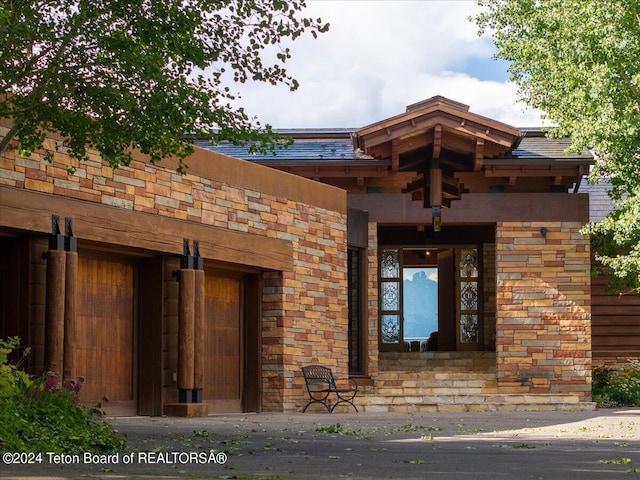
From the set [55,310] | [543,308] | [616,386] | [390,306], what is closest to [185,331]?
[55,310]

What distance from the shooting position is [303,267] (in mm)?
19750

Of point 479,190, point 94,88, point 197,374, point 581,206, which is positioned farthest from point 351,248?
point 94,88

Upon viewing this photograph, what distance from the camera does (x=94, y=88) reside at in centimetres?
1004

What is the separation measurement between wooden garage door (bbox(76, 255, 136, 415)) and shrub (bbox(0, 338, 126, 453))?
193 inches

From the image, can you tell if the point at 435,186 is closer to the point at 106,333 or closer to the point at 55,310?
the point at 106,333

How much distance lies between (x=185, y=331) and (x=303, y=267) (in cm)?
373

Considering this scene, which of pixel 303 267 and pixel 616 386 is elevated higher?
pixel 303 267

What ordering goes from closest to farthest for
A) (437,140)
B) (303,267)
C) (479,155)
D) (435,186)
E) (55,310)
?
1. (55,310)
2. (303,267)
3. (437,140)
4. (479,155)
5. (435,186)

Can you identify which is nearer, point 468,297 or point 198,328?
point 198,328

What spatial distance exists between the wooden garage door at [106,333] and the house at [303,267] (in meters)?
0.03

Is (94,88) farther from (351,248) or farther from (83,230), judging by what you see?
(351,248)

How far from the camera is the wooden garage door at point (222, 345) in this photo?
59.7 feet

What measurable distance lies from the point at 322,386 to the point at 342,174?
453cm

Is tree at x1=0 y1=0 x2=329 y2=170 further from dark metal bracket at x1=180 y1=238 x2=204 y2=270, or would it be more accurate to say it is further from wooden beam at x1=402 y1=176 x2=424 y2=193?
wooden beam at x1=402 y1=176 x2=424 y2=193
